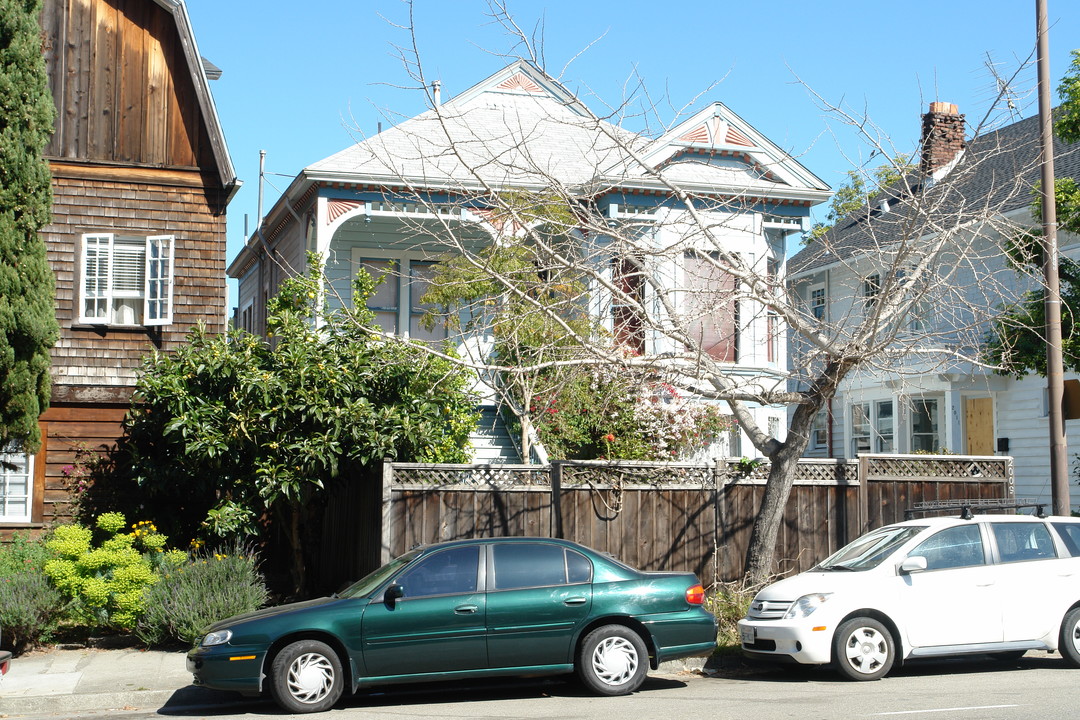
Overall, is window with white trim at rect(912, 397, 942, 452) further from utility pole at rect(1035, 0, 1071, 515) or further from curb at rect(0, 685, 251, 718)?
curb at rect(0, 685, 251, 718)

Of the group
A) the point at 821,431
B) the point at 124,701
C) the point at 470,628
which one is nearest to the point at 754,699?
the point at 470,628

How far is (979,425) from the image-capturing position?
930 inches

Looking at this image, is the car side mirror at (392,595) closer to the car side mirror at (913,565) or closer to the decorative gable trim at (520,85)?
the car side mirror at (913,565)

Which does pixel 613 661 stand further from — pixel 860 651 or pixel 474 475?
pixel 474 475

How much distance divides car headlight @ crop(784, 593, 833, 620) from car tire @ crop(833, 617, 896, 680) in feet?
0.95

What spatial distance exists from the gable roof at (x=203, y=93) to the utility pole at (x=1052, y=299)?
36.9ft

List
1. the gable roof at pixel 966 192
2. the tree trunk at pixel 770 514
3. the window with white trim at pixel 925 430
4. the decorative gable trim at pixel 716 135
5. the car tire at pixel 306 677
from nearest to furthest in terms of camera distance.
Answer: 1. the car tire at pixel 306 677
2. the gable roof at pixel 966 192
3. the tree trunk at pixel 770 514
4. the decorative gable trim at pixel 716 135
5. the window with white trim at pixel 925 430

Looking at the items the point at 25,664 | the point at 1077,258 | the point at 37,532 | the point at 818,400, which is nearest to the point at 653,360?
the point at 818,400

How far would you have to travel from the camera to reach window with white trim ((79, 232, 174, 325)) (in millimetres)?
16375

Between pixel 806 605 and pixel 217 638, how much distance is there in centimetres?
536

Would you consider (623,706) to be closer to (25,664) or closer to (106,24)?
(25,664)

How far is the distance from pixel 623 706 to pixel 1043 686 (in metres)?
3.78

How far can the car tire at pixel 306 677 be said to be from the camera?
9.02m

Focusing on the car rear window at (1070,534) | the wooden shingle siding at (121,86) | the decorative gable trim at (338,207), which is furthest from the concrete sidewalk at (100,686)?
the decorative gable trim at (338,207)
